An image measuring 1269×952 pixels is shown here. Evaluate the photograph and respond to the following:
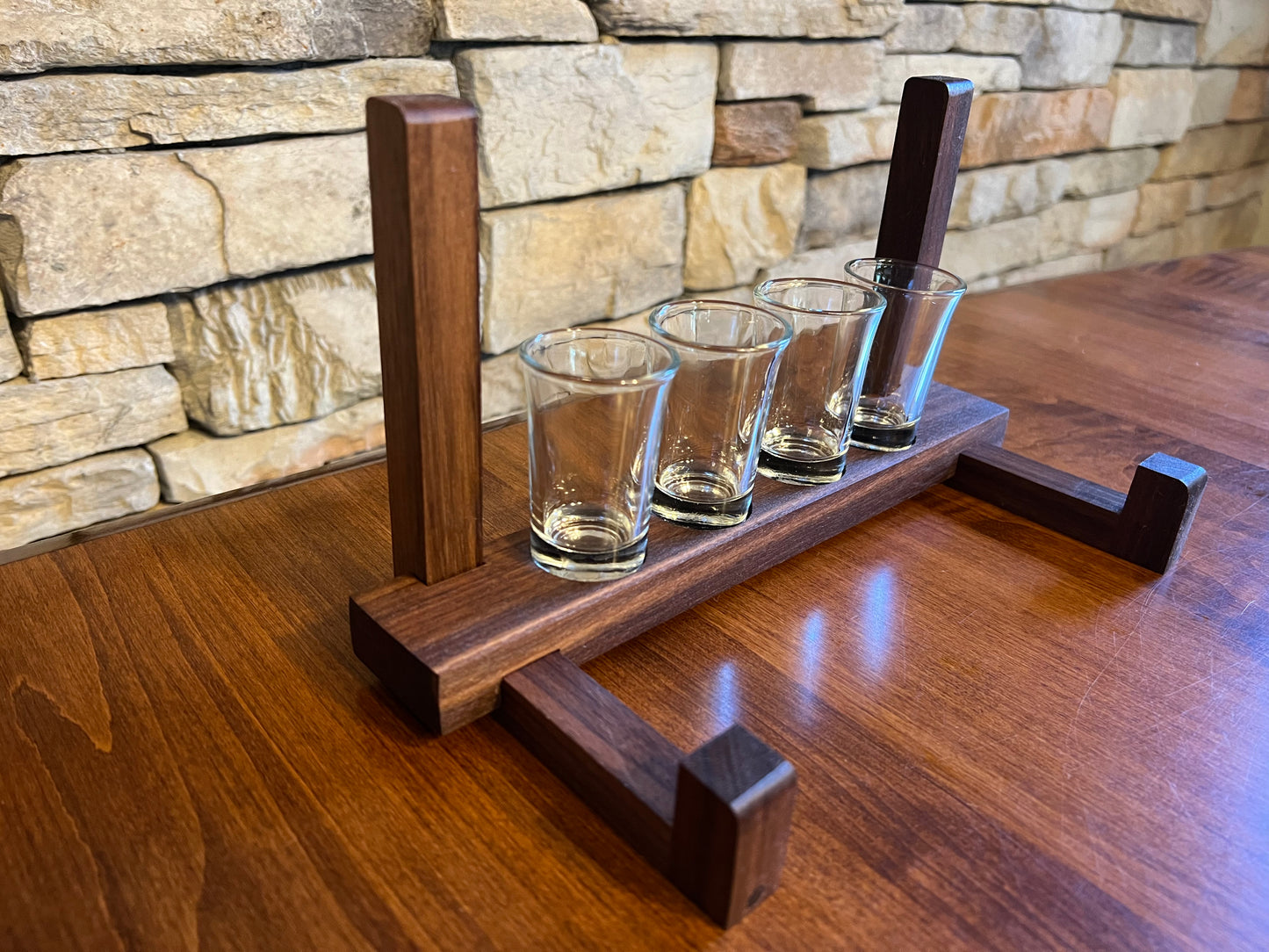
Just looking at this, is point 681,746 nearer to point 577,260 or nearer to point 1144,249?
point 577,260

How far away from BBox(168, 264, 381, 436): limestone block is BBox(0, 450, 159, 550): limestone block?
6cm

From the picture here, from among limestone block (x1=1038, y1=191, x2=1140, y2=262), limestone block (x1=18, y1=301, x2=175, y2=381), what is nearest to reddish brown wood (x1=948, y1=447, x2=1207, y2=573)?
limestone block (x1=18, y1=301, x2=175, y2=381)

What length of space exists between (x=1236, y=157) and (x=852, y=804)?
209cm

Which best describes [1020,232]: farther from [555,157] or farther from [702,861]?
[702,861]

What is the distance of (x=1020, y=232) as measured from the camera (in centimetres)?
154

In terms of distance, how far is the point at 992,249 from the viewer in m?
1.50

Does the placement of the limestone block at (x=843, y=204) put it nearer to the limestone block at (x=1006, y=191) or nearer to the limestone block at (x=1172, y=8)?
the limestone block at (x=1006, y=191)

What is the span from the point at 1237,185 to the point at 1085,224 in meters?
0.64

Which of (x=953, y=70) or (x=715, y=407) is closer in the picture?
(x=715, y=407)

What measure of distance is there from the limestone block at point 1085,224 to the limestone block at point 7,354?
147 cm

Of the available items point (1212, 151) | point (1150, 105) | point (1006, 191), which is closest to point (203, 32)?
point (1006, 191)

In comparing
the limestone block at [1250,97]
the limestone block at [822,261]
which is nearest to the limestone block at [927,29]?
the limestone block at [822,261]

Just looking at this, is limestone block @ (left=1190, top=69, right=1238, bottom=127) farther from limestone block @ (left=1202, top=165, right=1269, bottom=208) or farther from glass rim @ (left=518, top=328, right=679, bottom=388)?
glass rim @ (left=518, top=328, right=679, bottom=388)

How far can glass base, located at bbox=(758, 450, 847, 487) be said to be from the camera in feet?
1.95
